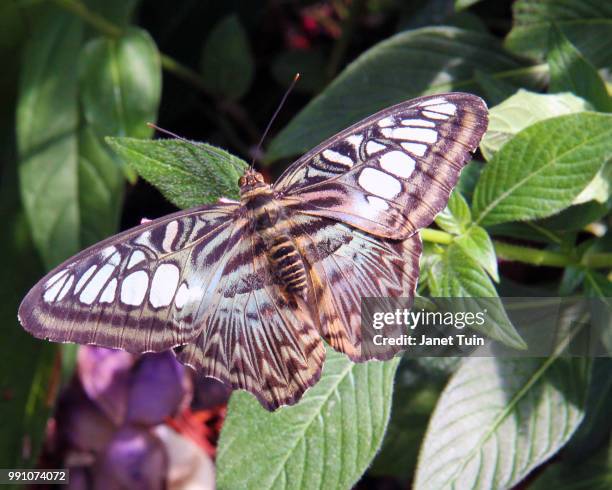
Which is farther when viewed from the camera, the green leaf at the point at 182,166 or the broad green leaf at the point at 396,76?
the broad green leaf at the point at 396,76

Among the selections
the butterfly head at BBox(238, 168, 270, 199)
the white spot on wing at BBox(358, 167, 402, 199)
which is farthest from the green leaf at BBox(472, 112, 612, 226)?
the butterfly head at BBox(238, 168, 270, 199)

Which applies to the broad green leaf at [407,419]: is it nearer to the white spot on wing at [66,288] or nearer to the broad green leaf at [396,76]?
the broad green leaf at [396,76]

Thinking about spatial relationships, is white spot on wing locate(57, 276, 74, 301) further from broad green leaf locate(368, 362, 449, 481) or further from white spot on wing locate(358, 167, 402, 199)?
broad green leaf locate(368, 362, 449, 481)

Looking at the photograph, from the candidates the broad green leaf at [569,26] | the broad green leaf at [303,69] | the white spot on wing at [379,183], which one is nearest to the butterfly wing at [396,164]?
the white spot on wing at [379,183]

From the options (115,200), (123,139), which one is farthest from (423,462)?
(115,200)

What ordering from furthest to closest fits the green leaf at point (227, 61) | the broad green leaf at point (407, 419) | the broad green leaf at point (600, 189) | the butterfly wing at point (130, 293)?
1. the green leaf at point (227, 61)
2. the broad green leaf at point (407, 419)
3. the broad green leaf at point (600, 189)
4. the butterfly wing at point (130, 293)

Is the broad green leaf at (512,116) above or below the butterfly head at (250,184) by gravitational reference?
above

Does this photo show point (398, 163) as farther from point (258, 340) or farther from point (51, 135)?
point (51, 135)
